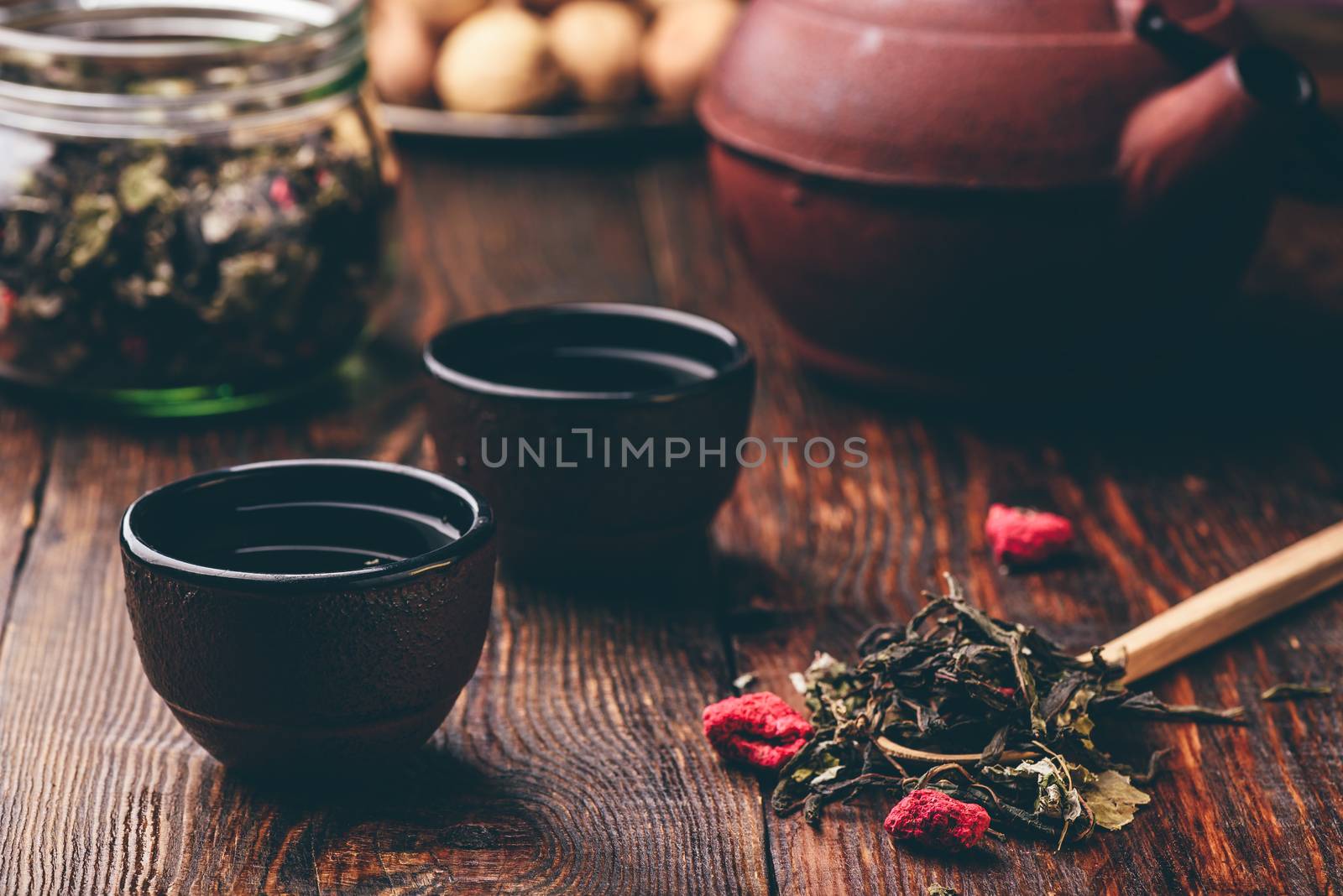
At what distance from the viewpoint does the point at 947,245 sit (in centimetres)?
109

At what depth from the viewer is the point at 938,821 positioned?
676mm

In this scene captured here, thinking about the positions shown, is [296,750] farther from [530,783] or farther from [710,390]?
[710,390]

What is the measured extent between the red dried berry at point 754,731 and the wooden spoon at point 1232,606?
0.19 m

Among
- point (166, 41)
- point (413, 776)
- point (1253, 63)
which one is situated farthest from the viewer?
point (166, 41)

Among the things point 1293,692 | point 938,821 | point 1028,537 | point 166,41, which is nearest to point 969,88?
point 1028,537

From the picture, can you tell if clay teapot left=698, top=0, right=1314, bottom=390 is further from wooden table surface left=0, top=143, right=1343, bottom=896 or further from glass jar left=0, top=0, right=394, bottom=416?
glass jar left=0, top=0, right=394, bottom=416

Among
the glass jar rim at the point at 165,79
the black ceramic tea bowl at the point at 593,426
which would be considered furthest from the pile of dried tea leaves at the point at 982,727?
the glass jar rim at the point at 165,79

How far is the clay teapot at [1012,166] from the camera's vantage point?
106 cm

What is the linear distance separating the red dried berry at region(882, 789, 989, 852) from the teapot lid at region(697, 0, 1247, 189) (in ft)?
1.73

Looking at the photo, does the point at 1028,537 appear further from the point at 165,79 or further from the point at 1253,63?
the point at 165,79

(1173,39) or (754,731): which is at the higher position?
(1173,39)

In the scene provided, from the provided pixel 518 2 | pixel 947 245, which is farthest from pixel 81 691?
pixel 518 2

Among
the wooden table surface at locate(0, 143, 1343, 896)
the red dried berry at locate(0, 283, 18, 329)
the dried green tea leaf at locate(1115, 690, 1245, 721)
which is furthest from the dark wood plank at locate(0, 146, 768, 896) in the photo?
the dried green tea leaf at locate(1115, 690, 1245, 721)

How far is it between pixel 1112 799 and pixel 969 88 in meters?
0.55
